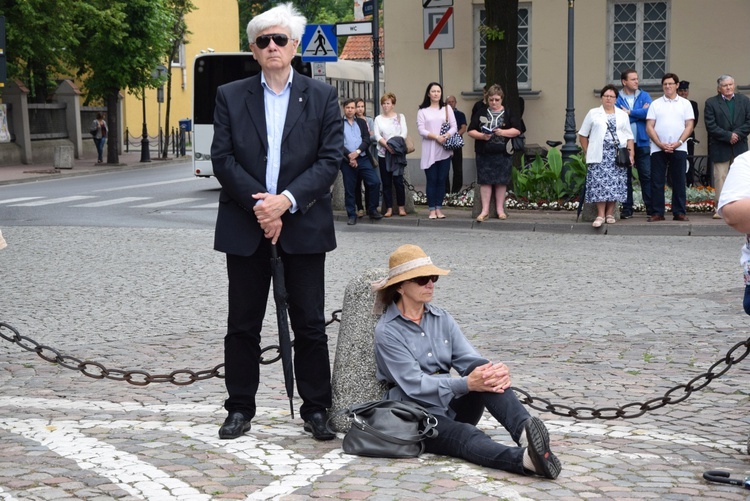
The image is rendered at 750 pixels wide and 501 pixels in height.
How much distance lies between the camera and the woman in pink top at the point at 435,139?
59.8 ft

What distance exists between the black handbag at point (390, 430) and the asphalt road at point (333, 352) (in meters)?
0.08

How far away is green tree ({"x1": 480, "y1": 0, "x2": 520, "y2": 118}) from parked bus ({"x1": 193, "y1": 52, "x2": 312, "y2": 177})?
7.75 m

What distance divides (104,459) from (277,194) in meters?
1.45

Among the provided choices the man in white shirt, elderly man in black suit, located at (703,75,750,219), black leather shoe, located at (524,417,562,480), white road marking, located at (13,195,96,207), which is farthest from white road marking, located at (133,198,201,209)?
black leather shoe, located at (524,417,562,480)

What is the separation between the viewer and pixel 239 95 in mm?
6066

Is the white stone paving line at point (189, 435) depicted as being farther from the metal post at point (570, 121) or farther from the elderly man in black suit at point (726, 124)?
the metal post at point (570, 121)

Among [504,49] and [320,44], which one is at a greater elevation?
[320,44]

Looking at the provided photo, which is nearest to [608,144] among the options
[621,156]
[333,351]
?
[621,156]

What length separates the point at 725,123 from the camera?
17641 millimetres

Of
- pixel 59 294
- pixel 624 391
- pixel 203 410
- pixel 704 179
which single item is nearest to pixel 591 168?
pixel 704 179

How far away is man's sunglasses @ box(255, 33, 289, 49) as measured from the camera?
5.96 meters

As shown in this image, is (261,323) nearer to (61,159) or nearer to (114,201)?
(114,201)

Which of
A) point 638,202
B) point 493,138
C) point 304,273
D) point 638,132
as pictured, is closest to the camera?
point 304,273

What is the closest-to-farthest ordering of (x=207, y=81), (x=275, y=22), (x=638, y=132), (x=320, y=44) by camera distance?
(x=275, y=22) → (x=638, y=132) → (x=320, y=44) → (x=207, y=81)
